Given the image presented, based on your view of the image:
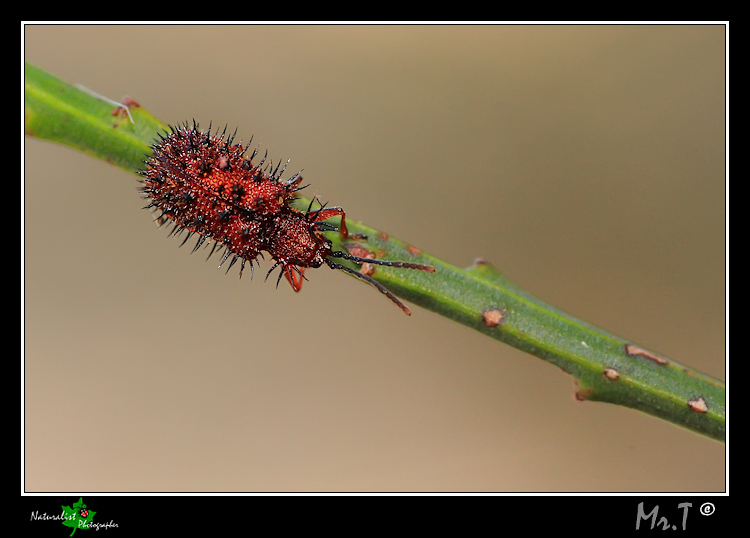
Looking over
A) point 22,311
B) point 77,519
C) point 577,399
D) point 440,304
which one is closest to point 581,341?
point 577,399

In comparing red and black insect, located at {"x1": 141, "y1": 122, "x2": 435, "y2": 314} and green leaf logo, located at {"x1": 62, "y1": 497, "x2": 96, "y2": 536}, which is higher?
red and black insect, located at {"x1": 141, "y1": 122, "x2": 435, "y2": 314}

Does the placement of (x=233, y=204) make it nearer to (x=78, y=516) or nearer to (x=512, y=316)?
(x=512, y=316)

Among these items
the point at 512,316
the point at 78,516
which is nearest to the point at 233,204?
the point at 512,316

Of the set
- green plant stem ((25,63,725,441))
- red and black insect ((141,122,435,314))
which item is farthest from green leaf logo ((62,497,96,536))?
green plant stem ((25,63,725,441))

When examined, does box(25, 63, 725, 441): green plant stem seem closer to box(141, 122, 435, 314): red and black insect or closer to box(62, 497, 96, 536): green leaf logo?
box(141, 122, 435, 314): red and black insect

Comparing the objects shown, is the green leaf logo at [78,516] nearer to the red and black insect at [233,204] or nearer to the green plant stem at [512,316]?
the red and black insect at [233,204]

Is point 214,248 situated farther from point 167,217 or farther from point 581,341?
point 581,341

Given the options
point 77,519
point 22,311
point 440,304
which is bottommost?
point 77,519
